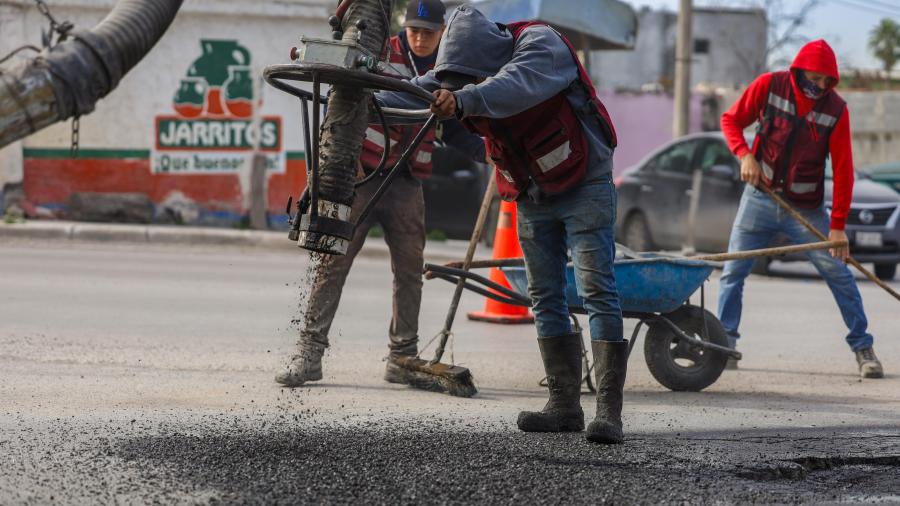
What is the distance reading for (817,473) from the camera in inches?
186

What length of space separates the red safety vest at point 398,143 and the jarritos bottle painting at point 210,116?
12129 mm

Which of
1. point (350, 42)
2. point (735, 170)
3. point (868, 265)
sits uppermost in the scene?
point (350, 42)

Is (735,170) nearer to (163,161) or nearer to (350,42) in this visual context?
(163,161)

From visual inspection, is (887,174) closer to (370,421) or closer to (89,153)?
(89,153)

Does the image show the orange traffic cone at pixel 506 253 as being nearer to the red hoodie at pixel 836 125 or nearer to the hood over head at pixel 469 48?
the red hoodie at pixel 836 125

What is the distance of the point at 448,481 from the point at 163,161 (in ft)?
48.5

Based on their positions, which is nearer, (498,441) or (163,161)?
(498,441)

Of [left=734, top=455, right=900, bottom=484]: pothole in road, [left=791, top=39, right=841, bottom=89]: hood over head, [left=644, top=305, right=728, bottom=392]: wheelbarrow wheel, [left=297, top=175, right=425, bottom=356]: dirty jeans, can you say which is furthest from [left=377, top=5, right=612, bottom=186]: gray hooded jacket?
[left=791, top=39, right=841, bottom=89]: hood over head

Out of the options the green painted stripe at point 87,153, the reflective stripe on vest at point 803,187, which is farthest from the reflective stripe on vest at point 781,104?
the green painted stripe at point 87,153

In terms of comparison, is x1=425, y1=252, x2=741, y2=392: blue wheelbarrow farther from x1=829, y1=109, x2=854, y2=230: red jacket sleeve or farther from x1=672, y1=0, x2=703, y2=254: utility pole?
x1=672, y1=0, x2=703, y2=254: utility pole

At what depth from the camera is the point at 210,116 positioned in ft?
60.0

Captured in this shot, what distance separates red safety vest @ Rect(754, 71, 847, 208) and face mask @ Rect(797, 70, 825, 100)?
43 mm

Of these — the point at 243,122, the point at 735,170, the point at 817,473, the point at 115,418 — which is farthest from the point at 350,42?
the point at 243,122

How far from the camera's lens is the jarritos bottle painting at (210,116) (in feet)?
60.0
